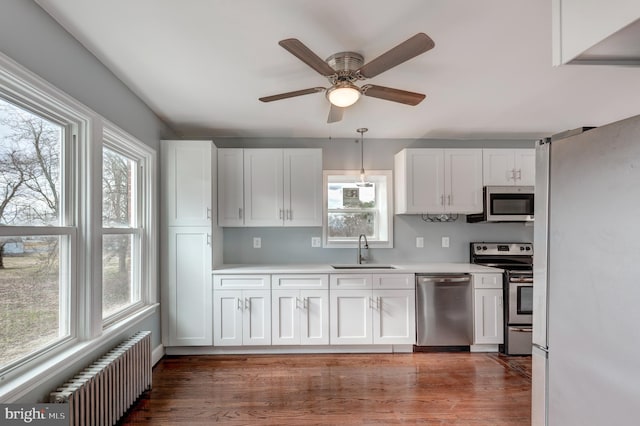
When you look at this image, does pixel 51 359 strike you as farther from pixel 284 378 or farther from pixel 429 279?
pixel 429 279

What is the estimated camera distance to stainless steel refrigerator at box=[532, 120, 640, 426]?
894 millimetres

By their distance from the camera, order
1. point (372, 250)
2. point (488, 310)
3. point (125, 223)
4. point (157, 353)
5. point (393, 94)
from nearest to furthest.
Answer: point (393, 94) → point (125, 223) → point (157, 353) → point (488, 310) → point (372, 250)

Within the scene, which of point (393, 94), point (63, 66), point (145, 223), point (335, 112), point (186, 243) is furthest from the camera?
point (186, 243)

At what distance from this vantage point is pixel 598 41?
3.00 feet

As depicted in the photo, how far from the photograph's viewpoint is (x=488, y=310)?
10.9 ft

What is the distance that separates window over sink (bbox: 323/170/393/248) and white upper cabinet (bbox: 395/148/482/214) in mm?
341

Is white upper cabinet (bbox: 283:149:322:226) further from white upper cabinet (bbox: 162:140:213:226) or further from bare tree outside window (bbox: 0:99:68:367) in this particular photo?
bare tree outside window (bbox: 0:99:68:367)

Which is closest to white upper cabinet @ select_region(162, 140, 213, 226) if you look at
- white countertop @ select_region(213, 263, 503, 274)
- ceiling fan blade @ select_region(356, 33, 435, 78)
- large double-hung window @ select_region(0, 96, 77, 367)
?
white countertop @ select_region(213, 263, 503, 274)

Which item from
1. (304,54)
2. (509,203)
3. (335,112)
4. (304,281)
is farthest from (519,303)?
(304,54)

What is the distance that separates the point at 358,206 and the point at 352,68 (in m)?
2.14

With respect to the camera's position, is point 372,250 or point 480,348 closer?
point 480,348

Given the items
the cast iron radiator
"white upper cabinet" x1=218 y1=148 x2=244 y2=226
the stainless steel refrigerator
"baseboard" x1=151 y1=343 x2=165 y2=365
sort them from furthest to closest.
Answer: "white upper cabinet" x1=218 y1=148 x2=244 y2=226, "baseboard" x1=151 y1=343 x2=165 y2=365, the cast iron radiator, the stainless steel refrigerator

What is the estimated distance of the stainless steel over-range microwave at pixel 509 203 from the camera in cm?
352

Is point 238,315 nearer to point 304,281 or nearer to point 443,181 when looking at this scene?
point 304,281
